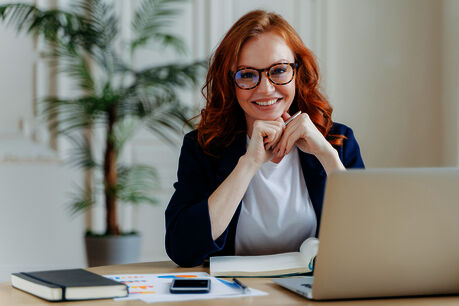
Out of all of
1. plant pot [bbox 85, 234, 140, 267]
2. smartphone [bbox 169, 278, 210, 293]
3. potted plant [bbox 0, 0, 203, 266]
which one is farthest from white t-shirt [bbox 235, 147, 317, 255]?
plant pot [bbox 85, 234, 140, 267]

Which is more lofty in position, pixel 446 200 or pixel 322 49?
pixel 322 49

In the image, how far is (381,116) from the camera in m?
4.13

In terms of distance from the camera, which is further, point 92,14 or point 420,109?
point 420,109

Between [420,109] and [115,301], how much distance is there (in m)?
3.35

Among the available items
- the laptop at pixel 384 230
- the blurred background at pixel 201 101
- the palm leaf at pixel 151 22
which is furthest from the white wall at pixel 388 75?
the laptop at pixel 384 230

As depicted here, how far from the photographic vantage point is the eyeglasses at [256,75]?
1743 mm

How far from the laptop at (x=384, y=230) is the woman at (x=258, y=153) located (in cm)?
54

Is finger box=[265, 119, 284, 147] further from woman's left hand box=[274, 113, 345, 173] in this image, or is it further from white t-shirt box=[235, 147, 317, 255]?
white t-shirt box=[235, 147, 317, 255]

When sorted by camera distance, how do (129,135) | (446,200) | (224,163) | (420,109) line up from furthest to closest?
(420,109) → (129,135) → (224,163) → (446,200)

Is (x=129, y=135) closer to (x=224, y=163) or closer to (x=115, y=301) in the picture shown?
(x=224, y=163)

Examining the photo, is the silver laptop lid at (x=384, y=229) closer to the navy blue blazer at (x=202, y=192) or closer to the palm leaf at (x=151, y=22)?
the navy blue blazer at (x=202, y=192)

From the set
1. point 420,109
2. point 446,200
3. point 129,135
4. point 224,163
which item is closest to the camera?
point 446,200

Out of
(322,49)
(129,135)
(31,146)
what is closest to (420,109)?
(322,49)

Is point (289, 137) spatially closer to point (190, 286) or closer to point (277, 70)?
point (277, 70)
